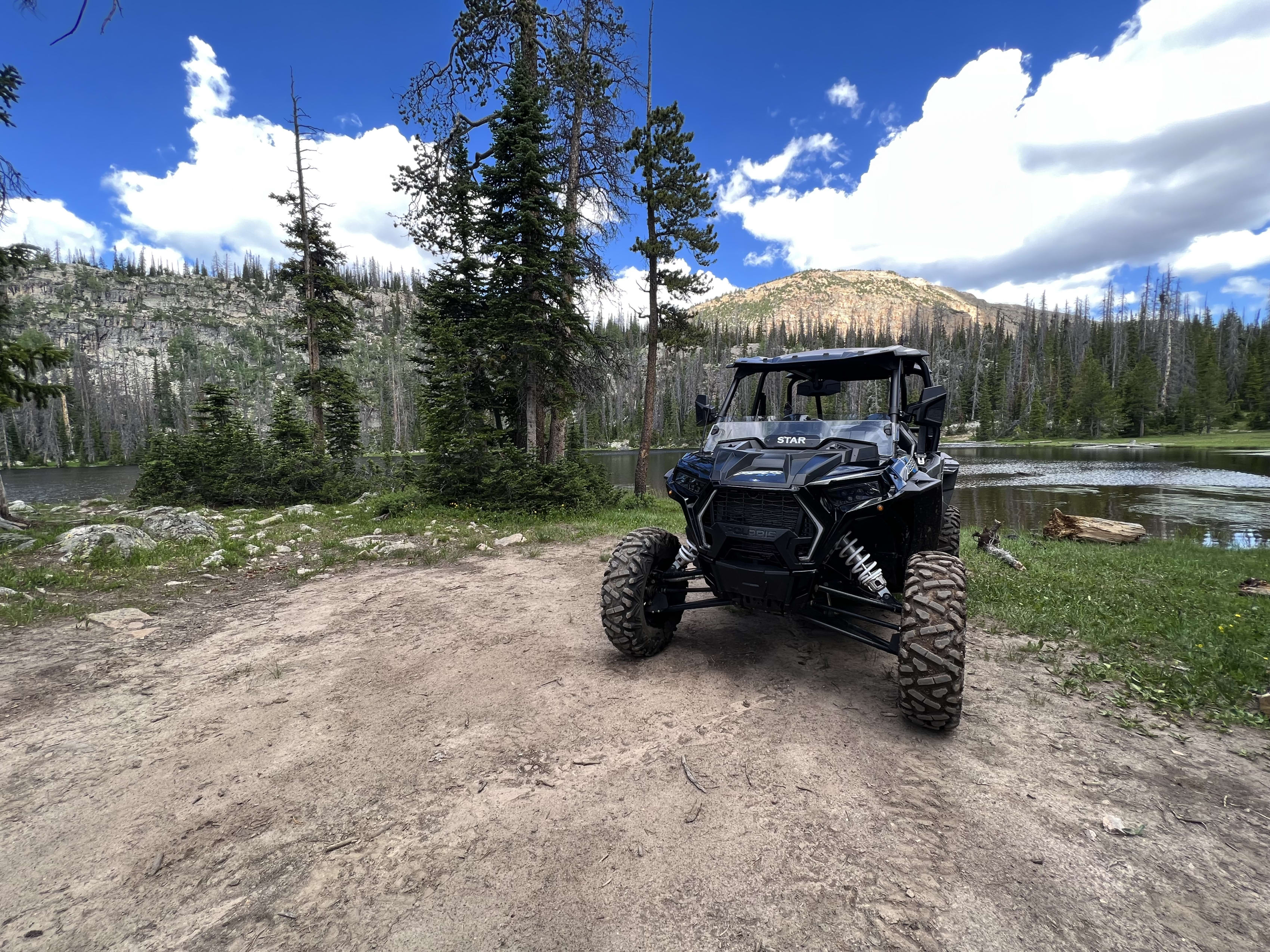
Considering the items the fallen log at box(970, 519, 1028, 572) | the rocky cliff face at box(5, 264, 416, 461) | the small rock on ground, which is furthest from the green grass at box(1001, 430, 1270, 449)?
the rocky cliff face at box(5, 264, 416, 461)

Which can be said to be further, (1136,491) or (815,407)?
(1136,491)

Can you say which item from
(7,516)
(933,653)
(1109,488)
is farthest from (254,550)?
(1109,488)

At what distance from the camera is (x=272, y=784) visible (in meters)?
3.16

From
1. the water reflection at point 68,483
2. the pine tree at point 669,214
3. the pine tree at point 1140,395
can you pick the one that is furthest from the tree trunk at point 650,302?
the pine tree at point 1140,395

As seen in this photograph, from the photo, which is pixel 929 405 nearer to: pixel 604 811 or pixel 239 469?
pixel 604 811

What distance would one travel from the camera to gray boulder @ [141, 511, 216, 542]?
379 inches

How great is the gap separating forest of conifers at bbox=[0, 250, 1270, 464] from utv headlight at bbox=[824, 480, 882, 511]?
407 centimetres

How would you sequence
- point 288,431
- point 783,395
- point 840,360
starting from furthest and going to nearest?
point 288,431
point 783,395
point 840,360

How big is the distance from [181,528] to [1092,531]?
21.1 meters

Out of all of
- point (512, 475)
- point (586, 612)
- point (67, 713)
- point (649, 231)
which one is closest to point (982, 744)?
point (586, 612)

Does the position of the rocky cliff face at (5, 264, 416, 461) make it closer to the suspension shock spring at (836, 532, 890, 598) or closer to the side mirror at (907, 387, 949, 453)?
the side mirror at (907, 387, 949, 453)

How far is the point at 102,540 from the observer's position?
27.9ft

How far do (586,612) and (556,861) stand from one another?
12.6 ft

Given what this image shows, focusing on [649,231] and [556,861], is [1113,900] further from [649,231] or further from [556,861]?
[649,231]
